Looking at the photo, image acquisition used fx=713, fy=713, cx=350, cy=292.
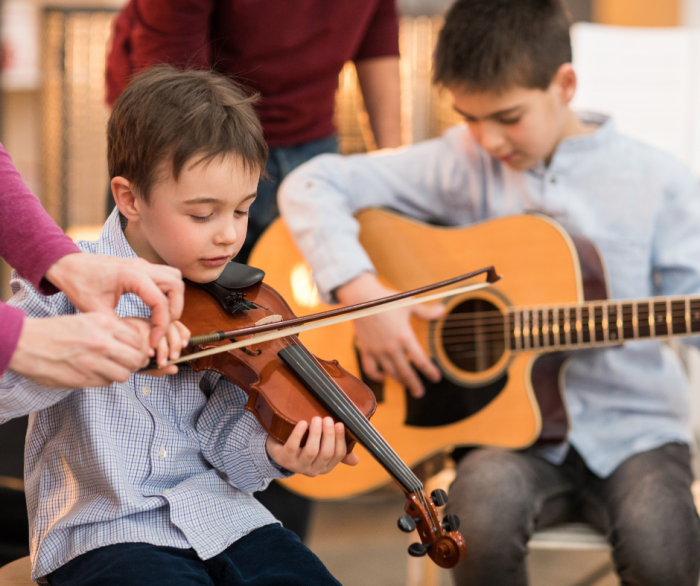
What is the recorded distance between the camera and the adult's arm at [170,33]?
1.10 meters

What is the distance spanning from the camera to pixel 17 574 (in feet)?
2.66

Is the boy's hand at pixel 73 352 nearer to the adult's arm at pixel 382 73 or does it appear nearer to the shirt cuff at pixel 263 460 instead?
the shirt cuff at pixel 263 460

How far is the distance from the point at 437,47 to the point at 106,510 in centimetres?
97

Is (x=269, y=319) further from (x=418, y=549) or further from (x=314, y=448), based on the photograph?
(x=418, y=549)

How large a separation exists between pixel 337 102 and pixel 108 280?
1952 millimetres

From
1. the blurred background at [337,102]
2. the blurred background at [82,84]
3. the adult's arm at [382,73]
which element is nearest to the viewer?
the adult's arm at [382,73]

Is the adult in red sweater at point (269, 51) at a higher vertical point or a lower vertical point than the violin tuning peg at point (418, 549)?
higher

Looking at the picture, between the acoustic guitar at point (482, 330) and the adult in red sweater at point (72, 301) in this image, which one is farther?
the acoustic guitar at point (482, 330)

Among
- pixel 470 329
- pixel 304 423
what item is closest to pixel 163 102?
pixel 304 423

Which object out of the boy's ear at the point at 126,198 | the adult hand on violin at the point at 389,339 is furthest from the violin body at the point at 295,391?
the adult hand on violin at the point at 389,339

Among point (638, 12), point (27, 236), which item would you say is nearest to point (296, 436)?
point (27, 236)

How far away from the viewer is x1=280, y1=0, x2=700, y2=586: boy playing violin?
3.84 feet

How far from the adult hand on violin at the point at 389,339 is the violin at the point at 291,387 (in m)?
0.42

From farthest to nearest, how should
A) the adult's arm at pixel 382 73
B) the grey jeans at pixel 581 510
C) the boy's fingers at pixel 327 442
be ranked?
the adult's arm at pixel 382 73, the grey jeans at pixel 581 510, the boy's fingers at pixel 327 442
